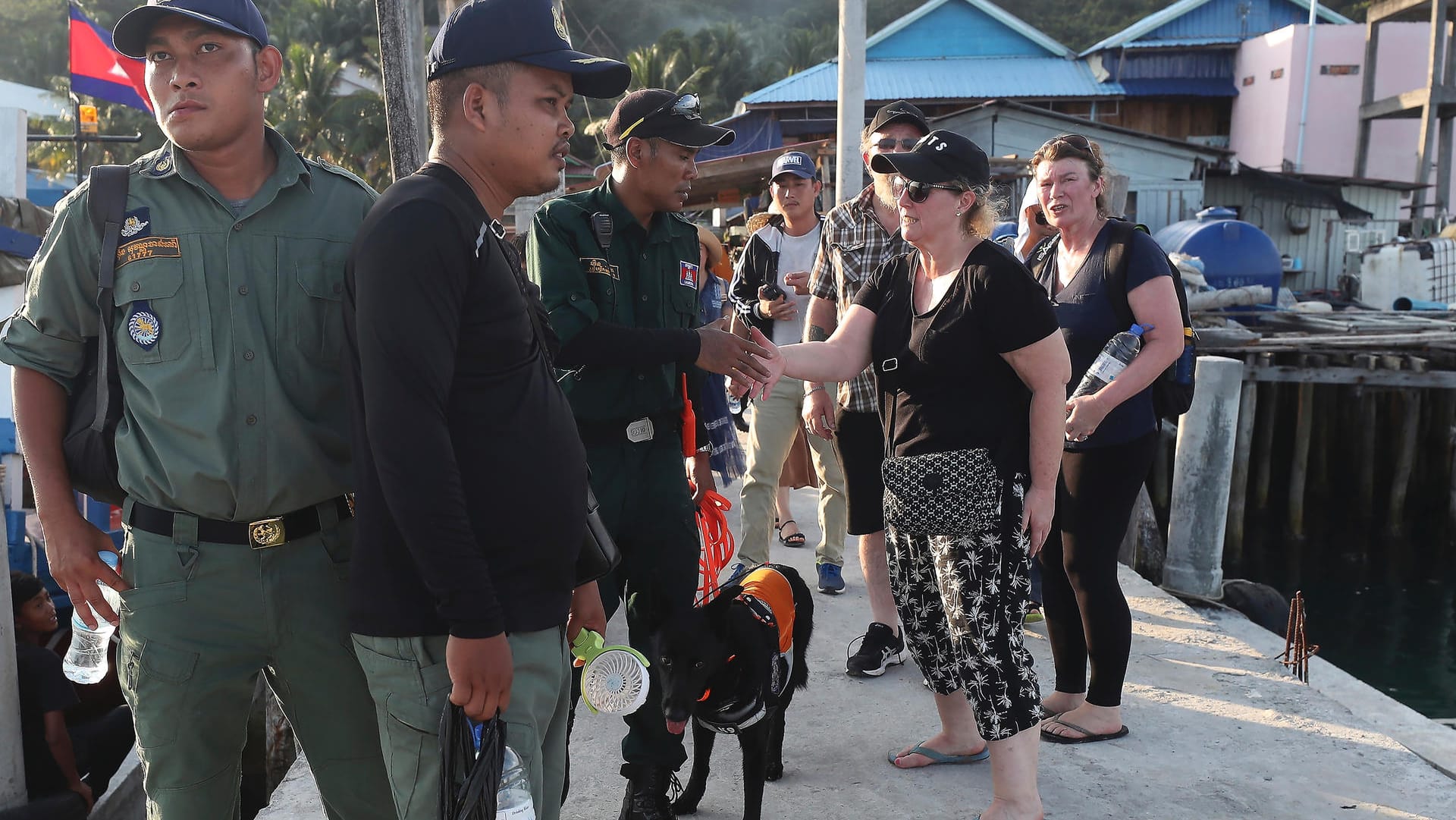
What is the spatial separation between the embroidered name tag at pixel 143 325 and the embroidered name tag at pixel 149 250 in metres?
0.09

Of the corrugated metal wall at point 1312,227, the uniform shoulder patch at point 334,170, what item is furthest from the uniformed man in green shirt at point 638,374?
the corrugated metal wall at point 1312,227

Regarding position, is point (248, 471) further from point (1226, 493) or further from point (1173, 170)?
point (1173, 170)

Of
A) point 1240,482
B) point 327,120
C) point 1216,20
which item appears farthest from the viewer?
point 327,120

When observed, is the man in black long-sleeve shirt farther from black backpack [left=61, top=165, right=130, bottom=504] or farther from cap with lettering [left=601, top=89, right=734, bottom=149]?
cap with lettering [left=601, top=89, right=734, bottom=149]

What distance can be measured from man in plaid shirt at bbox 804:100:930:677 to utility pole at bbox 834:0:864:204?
5272 millimetres

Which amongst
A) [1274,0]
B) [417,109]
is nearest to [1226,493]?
[417,109]

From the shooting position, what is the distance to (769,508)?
5539 mm

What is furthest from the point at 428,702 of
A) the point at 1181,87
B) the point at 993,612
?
the point at 1181,87

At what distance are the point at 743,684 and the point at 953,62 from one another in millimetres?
29044

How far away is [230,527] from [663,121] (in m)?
1.68

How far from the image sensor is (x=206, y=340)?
83.0 inches

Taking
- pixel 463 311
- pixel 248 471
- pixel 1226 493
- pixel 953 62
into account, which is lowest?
pixel 1226 493

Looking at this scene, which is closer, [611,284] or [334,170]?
[334,170]

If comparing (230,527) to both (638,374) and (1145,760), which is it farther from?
(1145,760)
